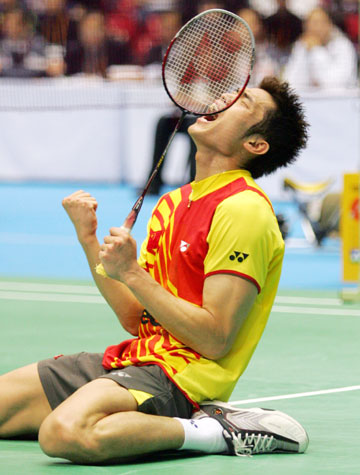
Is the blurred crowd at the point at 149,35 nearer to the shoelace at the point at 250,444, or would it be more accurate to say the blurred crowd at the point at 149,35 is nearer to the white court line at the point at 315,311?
the white court line at the point at 315,311

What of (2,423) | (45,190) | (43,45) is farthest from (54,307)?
(43,45)

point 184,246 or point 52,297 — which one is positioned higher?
point 184,246

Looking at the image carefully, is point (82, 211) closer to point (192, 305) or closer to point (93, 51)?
point (192, 305)

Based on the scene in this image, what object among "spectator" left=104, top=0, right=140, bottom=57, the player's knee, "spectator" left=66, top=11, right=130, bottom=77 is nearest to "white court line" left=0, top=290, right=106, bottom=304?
the player's knee

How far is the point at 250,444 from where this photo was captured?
3.95 m

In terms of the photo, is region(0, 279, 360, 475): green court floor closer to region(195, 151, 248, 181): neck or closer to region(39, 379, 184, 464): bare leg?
region(39, 379, 184, 464): bare leg

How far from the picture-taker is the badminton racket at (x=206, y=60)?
14.7ft

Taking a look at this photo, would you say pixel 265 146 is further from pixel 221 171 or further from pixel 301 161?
pixel 301 161

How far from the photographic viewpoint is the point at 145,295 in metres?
3.78

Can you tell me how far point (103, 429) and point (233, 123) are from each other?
123 centimetres

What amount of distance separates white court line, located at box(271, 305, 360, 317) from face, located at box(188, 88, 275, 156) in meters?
3.46

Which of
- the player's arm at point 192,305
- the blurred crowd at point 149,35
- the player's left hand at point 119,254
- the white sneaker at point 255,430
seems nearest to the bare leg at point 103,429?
the white sneaker at point 255,430

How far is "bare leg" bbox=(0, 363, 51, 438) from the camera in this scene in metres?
4.21

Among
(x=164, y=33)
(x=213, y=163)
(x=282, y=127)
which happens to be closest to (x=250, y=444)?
(x=213, y=163)
